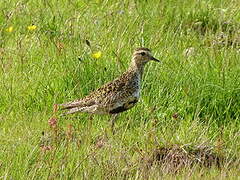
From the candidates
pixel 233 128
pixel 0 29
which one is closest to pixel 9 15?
pixel 0 29

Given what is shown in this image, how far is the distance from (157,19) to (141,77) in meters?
1.92

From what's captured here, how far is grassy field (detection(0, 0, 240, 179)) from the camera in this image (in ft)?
20.7

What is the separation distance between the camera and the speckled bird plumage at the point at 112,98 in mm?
7301

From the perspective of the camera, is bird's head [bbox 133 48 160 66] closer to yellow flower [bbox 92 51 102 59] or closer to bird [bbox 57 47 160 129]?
bird [bbox 57 47 160 129]

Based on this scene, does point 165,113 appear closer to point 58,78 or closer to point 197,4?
point 58,78

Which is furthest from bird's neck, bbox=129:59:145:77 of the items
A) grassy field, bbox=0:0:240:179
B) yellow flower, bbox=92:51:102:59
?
yellow flower, bbox=92:51:102:59

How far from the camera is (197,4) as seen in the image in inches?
395

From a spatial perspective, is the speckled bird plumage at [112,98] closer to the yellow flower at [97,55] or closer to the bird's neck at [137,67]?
the bird's neck at [137,67]

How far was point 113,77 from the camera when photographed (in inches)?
314

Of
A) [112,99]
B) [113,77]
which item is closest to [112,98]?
[112,99]

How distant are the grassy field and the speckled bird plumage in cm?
11

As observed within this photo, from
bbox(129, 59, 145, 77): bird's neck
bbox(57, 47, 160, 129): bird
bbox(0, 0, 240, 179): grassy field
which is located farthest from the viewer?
bbox(129, 59, 145, 77): bird's neck

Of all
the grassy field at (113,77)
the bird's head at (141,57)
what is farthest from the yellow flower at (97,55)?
the bird's head at (141,57)

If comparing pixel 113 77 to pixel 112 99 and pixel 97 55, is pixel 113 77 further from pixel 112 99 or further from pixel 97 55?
pixel 112 99
